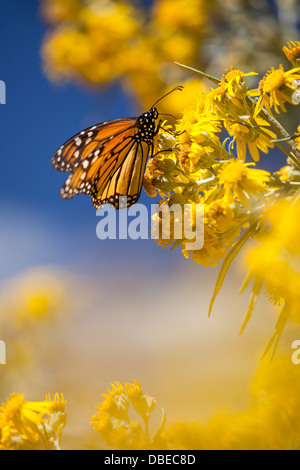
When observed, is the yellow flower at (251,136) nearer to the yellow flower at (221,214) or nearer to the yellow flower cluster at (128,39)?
the yellow flower at (221,214)

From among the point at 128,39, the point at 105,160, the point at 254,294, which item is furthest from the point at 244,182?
the point at 128,39

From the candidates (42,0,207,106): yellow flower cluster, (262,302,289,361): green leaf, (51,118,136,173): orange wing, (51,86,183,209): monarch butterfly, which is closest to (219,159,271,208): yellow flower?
(262,302,289,361): green leaf

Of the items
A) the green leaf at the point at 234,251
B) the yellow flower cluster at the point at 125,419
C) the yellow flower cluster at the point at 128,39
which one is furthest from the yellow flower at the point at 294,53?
the yellow flower cluster at the point at 128,39

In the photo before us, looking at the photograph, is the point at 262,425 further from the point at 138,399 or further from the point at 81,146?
the point at 81,146

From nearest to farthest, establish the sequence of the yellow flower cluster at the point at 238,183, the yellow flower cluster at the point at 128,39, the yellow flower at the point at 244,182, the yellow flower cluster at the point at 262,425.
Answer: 1. the yellow flower cluster at the point at 262,425
2. the yellow flower cluster at the point at 238,183
3. the yellow flower at the point at 244,182
4. the yellow flower cluster at the point at 128,39

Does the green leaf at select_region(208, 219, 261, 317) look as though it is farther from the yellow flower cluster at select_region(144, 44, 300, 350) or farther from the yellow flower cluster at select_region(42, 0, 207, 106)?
the yellow flower cluster at select_region(42, 0, 207, 106)
